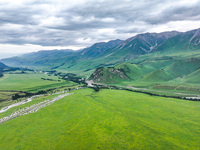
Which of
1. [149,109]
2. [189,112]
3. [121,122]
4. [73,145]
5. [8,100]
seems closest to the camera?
[73,145]

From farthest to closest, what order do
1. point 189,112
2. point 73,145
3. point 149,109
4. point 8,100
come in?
point 8,100
point 149,109
point 189,112
point 73,145

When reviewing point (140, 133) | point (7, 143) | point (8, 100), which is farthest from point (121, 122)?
point (8, 100)

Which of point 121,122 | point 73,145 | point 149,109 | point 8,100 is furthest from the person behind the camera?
point 8,100

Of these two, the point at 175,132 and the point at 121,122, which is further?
the point at 121,122

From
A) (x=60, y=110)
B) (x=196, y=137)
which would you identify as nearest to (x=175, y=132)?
(x=196, y=137)

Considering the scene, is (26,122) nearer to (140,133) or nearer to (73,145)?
(73,145)

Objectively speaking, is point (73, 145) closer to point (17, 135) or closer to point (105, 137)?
point (105, 137)
